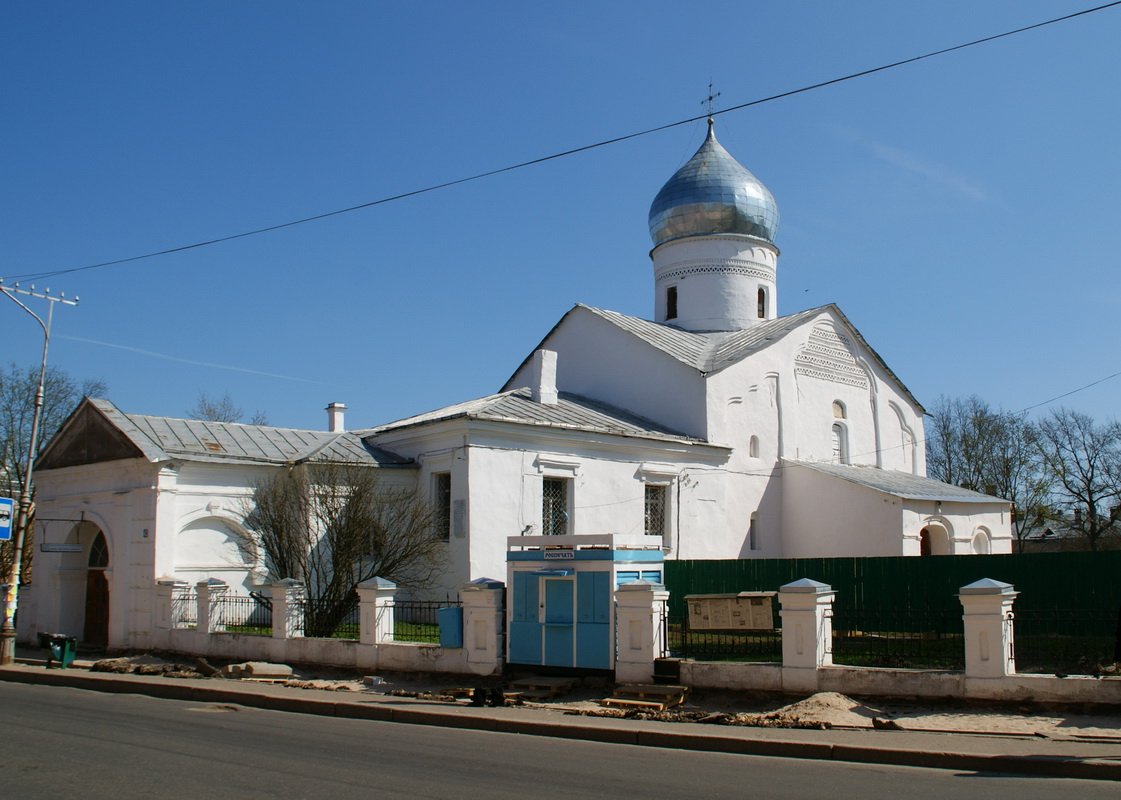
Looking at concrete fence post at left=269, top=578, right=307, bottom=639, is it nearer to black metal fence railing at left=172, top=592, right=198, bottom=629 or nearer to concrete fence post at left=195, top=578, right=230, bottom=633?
concrete fence post at left=195, top=578, right=230, bottom=633

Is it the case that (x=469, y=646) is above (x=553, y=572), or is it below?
below

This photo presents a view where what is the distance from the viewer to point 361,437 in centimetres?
2412

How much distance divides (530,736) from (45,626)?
50.2ft

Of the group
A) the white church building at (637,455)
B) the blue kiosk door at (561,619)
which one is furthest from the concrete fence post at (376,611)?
the white church building at (637,455)

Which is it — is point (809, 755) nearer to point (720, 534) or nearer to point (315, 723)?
point (315, 723)

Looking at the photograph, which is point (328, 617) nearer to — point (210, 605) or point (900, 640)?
point (210, 605)

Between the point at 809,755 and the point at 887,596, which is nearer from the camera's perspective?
the point at 809,755

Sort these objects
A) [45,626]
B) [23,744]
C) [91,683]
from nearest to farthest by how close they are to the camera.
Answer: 1. [23,744]
2. [91,683]
3. [45,626]

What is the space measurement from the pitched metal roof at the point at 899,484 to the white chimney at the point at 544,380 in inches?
281

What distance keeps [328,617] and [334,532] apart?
64.3 inches

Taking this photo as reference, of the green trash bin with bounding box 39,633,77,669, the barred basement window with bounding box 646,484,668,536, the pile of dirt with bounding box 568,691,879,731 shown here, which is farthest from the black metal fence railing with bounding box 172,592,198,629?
the barred basement window with bounding box 646,484,668,536

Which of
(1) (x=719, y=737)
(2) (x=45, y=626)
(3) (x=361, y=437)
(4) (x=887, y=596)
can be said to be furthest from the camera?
(3) (x=361, y=437)

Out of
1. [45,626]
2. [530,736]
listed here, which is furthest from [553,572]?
[45,626]

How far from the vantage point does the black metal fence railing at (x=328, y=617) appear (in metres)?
18.2
